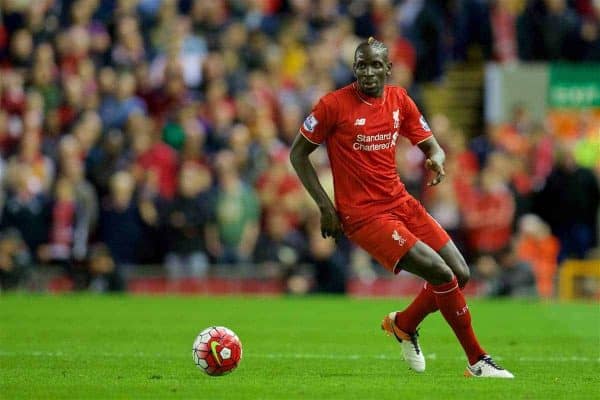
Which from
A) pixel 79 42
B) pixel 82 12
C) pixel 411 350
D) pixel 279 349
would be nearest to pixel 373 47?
pixel 411 350

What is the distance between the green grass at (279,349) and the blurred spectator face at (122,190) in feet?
4.98

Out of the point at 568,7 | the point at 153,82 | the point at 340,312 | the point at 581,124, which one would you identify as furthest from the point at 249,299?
the point at 568,7

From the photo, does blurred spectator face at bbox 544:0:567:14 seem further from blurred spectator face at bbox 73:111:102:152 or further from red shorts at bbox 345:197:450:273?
red shorts at bbox 345:197:450:273

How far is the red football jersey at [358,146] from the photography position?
11891 mm

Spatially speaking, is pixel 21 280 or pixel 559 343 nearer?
pixel 559 343

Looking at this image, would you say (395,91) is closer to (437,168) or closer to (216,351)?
(437,168)

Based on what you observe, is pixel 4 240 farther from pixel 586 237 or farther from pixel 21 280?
pixel 586 237

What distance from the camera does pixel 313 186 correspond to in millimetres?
11852

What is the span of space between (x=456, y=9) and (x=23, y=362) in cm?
1583

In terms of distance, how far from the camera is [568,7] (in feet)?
91.4

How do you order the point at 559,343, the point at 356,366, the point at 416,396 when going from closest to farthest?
the point at 416,396 < the point at 356,366 < the point at 559,343

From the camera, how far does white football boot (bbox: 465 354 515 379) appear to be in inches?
457

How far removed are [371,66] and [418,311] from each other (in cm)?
208

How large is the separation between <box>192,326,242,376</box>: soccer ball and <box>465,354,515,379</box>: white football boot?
184 centimetres
